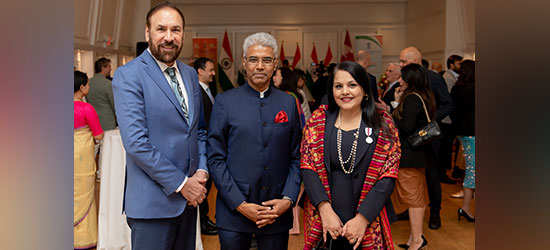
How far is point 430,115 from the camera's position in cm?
361

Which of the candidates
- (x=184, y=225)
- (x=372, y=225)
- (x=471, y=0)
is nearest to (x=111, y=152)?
(x=184, y=225)

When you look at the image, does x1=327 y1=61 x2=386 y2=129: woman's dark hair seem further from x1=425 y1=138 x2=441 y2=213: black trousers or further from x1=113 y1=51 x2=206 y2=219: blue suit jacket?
x1=425 y1=138 x2=441 y2=213: black trousers

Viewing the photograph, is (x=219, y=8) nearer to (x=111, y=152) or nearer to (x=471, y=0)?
(x=471, y=0)

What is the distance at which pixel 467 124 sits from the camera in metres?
4.71

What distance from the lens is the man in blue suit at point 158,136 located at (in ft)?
5.93

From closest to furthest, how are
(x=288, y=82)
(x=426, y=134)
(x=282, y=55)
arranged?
1. (x=426, y=134)
2. (x=288, y=82)
3. (x=282, y=55)

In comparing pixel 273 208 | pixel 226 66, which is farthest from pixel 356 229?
pixel 226 66

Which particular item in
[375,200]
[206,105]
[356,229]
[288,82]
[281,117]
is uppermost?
[288,82]

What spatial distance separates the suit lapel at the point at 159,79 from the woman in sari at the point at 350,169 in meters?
0.64

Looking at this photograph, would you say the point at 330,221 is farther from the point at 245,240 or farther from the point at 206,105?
the point at 206,105

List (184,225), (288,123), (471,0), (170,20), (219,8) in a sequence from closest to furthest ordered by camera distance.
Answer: (170,20) → (184,225) → (288,123) → (471,0) → (219,8)

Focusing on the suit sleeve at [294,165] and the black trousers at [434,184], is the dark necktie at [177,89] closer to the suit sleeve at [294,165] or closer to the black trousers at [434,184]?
the suit sleeve at [294,165]

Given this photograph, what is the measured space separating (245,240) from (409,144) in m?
1.92
